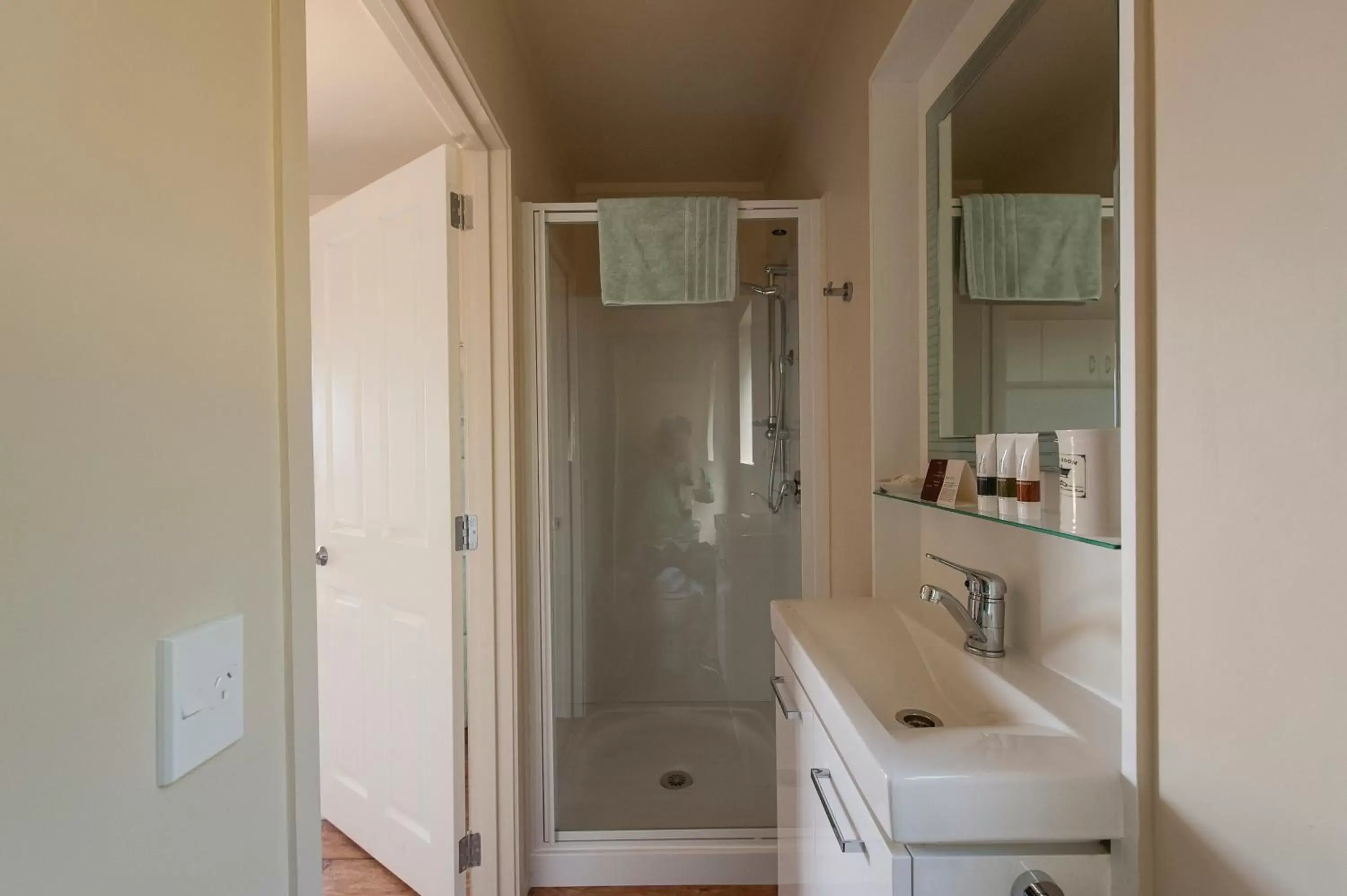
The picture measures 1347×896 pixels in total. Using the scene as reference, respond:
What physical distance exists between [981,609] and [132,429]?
112 cm

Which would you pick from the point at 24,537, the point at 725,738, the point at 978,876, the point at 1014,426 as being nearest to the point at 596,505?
the point at 725,738

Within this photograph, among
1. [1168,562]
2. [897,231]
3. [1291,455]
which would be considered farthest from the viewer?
[897,231]

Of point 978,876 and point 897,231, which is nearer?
point 978,876

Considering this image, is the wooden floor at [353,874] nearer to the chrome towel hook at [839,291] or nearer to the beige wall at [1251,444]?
the beige wall at [1251,444]

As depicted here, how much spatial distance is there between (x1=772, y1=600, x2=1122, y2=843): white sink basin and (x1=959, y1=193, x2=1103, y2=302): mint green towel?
1.92 ft

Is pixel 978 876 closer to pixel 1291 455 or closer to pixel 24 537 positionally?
pixel 1291 455

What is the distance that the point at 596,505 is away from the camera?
261 centimetres

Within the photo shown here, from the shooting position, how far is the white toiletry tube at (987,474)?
3.16ft

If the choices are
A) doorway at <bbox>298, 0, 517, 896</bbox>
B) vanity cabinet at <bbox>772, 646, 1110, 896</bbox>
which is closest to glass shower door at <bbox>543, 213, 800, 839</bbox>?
doorway at <bbox>298, 0, 517, 896</bbox>

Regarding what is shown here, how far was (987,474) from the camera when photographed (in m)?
0.99

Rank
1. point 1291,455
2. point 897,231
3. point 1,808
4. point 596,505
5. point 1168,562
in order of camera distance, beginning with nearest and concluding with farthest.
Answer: point 1,808 < point 1291,455 < point 1168,562 < point 897,231 < point 596,505

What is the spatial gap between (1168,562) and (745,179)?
266 centimetres

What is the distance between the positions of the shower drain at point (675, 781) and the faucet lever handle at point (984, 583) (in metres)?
1.48

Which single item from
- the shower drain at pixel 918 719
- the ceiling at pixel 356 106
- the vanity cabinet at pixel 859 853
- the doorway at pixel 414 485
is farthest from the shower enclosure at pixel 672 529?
the shower drain at pixel 918 719
